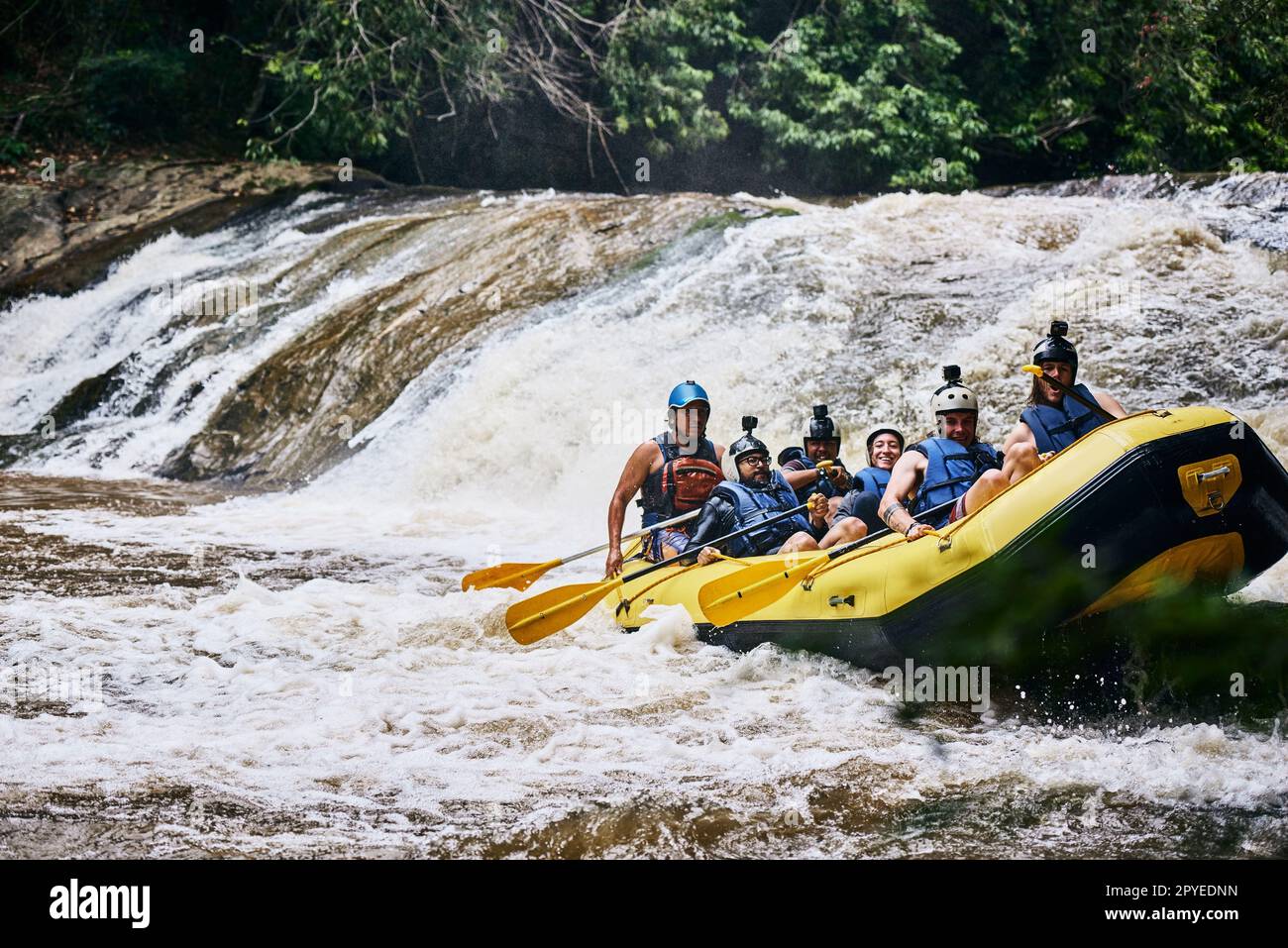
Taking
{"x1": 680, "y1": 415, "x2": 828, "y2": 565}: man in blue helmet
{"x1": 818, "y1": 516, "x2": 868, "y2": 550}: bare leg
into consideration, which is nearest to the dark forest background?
{"x1": 680, "y1": 415, "x2": 828, "y2": 565}: man in blue helmet

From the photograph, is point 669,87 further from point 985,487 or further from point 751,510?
point 985,487

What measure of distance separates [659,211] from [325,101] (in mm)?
6110

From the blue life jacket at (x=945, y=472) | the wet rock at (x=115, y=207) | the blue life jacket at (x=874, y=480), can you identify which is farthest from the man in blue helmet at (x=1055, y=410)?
the wet rock at (x=115, y=207)

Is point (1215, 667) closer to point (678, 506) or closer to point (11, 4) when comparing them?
point (678, 506)

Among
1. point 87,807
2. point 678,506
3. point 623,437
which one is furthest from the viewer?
point 623,437

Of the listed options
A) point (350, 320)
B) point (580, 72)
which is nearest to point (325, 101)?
point (580, 72)

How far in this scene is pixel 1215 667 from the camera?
4668 mm

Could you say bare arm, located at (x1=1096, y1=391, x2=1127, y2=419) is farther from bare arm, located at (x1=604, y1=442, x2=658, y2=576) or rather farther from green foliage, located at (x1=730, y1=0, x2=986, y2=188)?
green foliage, located at (x1=730, y1=0, x2=986, y2=188)

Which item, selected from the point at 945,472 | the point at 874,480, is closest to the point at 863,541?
the point at 945,472

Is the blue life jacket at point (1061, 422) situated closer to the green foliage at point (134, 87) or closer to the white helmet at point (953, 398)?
the white helmet at point (953, 398)

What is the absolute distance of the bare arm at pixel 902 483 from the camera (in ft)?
16.7

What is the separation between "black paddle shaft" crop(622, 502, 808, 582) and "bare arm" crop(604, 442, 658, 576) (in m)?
0.22

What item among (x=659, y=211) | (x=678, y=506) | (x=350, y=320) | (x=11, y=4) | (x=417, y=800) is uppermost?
(x=11, y=4)

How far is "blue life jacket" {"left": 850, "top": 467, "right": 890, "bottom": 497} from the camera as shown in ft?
18.7
